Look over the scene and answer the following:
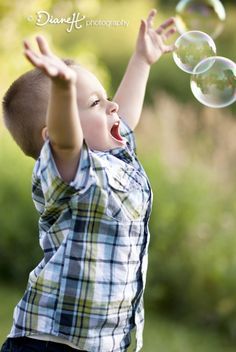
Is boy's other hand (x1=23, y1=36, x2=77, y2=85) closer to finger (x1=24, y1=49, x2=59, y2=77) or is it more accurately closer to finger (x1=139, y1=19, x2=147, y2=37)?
finger (x1=24, y1=49, x2=59, y2=77)

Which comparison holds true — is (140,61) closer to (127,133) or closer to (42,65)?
(127,133)

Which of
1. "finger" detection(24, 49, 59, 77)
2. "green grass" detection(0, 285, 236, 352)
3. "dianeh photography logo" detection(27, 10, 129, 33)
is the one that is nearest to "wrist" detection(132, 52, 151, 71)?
"dianeh photography logo" detection(27, 10, 129, 33)

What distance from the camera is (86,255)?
2219mm

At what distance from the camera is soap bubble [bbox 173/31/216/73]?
10.4ft

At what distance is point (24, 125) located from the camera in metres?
2.35

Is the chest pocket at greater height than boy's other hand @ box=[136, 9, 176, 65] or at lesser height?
lesser

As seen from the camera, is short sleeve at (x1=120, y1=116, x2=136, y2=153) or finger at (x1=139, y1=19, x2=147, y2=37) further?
finger at (x1=139, y1=19, x2=147, y2=37)

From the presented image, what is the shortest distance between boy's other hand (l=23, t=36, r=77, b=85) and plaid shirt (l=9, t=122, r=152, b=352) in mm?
228

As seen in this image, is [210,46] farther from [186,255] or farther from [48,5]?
[48,5]

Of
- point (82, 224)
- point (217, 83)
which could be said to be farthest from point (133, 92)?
point (82, 224)

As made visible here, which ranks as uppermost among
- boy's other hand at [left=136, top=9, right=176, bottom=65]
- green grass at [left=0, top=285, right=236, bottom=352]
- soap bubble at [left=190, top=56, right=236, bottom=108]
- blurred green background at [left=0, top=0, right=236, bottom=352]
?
boy's other hand at [left=136, top=9, right=176, bottom=65]

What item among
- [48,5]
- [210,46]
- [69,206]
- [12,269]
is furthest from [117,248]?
[48,5]

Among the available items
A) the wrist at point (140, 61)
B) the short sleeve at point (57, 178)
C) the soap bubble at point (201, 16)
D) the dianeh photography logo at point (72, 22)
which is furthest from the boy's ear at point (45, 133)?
Answer: the soap bubble at point (201, 16)

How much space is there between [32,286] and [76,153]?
406 mm
